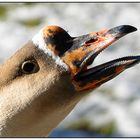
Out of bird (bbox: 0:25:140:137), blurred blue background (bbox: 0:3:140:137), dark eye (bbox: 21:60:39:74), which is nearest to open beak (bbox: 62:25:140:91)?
bird (bbox: 0:25:140:137)

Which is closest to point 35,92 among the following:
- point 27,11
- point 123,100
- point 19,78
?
point 19,78

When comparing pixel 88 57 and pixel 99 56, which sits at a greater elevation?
pixel 88 57

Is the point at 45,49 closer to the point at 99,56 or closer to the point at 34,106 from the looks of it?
the point at 34,106

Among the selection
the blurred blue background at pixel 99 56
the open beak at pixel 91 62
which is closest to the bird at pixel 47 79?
the open beak at pixel 91 62

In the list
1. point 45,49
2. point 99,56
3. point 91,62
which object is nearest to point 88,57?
point 91,62

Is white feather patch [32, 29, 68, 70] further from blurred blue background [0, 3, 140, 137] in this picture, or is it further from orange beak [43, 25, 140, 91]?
blurred blue background [0, 3, 140, 137]

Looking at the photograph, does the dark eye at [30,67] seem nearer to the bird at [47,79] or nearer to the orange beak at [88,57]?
the bird at [47,79]

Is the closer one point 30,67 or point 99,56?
point 30,67

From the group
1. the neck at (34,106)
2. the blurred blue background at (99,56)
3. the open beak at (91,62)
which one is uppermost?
the open beak at (91,62)

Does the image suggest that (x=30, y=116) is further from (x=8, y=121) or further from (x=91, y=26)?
(x=91, y=26)
